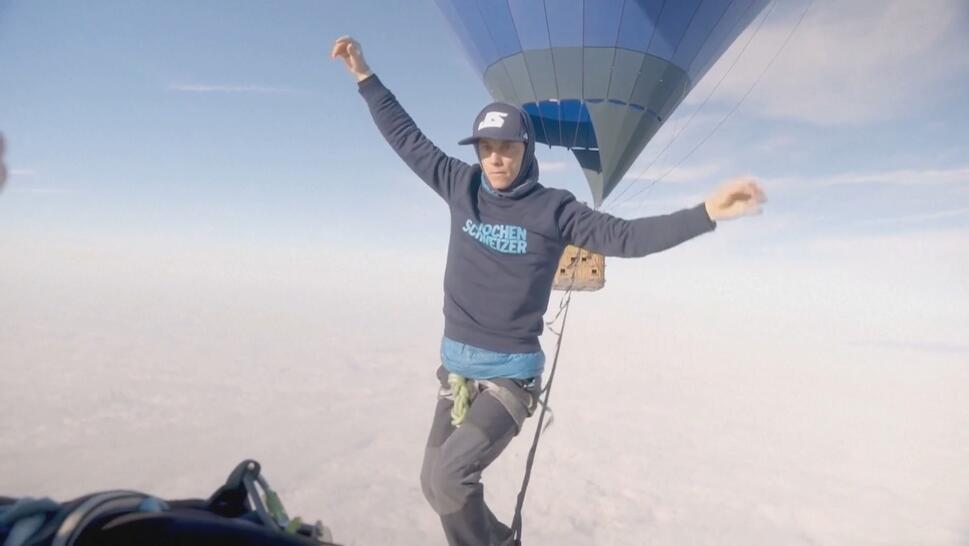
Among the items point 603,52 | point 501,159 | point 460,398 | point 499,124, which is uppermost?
point 603,52

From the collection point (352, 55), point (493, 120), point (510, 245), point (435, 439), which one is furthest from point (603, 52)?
point (435, 439)

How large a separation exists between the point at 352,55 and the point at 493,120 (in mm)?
1213

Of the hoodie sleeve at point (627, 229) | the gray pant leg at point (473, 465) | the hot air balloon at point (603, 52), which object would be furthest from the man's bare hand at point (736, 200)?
the hot air balloon at point (603, 52)

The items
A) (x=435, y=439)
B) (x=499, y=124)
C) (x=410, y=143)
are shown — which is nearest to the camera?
(x=499, y=124)

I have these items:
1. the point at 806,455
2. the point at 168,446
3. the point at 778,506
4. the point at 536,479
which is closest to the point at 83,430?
the point at 168,446

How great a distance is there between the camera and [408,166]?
10.7 feet

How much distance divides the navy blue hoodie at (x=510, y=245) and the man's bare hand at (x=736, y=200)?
21 centimetres

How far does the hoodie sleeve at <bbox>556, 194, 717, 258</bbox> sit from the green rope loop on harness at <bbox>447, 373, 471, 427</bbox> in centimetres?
103

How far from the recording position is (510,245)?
112 inches

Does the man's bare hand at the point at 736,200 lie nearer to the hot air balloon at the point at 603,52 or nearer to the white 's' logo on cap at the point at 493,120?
the white 's' logo on cap at the point at 493,120

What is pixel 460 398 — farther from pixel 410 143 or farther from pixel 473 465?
pixel 410 143

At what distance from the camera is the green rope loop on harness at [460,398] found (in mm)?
2850

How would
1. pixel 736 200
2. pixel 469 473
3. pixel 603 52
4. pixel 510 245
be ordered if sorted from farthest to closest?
pixel 603 52 → pixel 510 245 → pixel 469 473 → pixel 736 200

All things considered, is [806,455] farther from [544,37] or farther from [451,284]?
[451,284]
